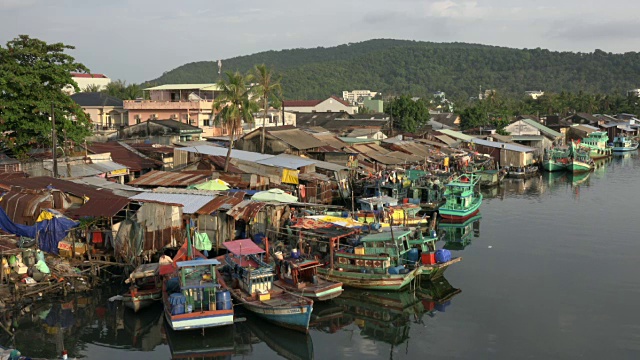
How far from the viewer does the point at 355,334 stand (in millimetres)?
22500

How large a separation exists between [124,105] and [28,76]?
24.0 meters

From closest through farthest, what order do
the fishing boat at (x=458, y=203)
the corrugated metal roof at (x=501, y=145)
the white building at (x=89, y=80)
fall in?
the fishing boat at (x=458, y=203) → the corrugated metal roof at (x=501, y=145) → the white building at (x=89, y=80)

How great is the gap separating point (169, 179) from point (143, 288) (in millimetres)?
12410

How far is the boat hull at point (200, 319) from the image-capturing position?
20500 millimetres

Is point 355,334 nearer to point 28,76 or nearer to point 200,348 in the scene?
point 200,348

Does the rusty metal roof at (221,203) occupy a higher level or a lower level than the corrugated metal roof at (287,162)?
lower

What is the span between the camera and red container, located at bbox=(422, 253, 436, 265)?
2683 cm

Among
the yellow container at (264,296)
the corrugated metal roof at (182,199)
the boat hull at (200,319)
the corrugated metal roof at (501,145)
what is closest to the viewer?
the boat hull at (200,319)

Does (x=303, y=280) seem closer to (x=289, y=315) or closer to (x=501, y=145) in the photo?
(x=289, y=315)

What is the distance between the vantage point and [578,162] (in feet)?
215

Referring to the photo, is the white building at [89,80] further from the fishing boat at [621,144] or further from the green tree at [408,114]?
the fishing boat at [621,144]

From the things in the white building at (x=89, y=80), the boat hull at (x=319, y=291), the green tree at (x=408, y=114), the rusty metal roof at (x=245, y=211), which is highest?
the white building at (x=89, y=80)

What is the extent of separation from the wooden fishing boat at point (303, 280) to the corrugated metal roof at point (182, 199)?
5.55 m

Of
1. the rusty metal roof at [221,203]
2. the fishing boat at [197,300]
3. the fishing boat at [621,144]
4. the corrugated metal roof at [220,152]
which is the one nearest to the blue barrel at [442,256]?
the rusty metal roof at [221,203]
